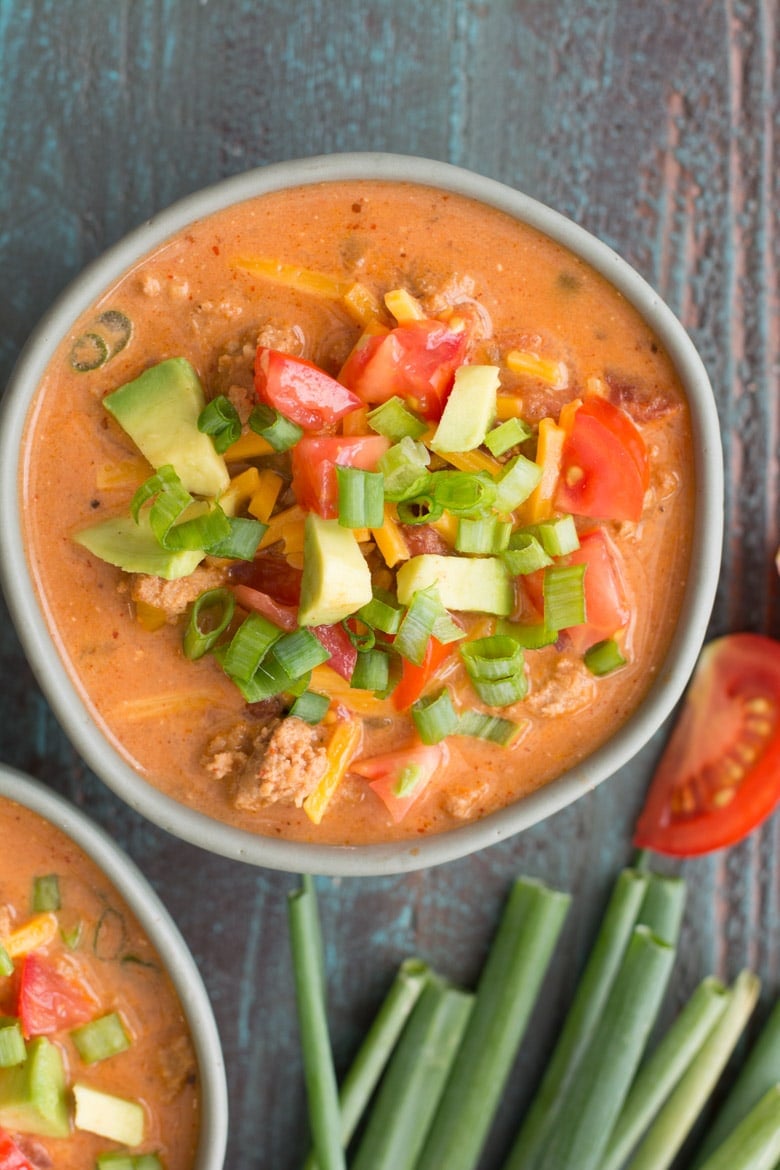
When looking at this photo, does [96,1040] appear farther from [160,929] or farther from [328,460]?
[328,460]

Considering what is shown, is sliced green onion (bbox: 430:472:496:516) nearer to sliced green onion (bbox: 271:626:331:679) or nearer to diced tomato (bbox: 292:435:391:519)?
diced tomato (bbox: 292:435:391:519)

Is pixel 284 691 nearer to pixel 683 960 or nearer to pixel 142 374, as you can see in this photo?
pixel 142 374

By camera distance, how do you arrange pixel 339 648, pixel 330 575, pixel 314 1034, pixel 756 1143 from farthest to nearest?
pixel 756 1143 → pixel 314 1034 → pixel 339 648 → pixel 330 575

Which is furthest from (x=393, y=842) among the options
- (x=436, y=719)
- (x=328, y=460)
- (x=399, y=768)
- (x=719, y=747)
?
(x=719, y=747)

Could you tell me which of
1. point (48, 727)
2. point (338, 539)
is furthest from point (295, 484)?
point (48, 727)

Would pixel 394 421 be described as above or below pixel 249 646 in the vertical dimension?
above

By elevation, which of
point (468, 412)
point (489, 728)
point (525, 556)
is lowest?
point (489, 728)
